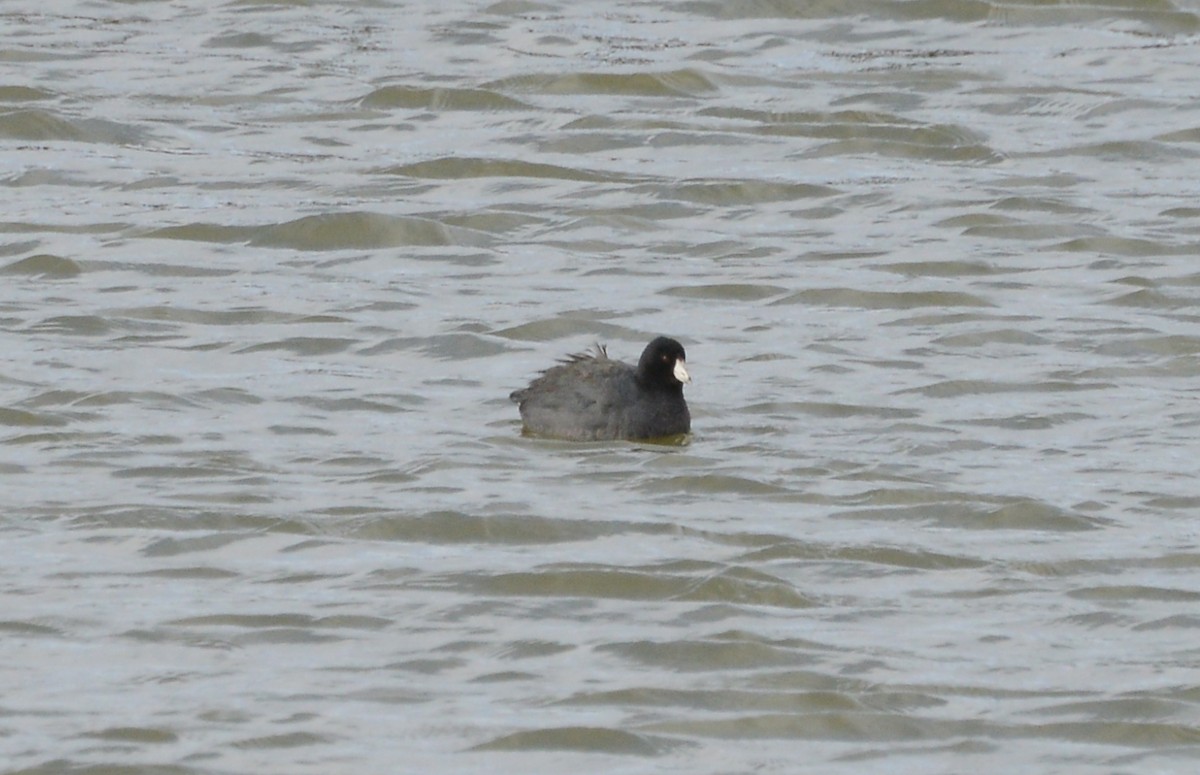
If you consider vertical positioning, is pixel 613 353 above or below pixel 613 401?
below

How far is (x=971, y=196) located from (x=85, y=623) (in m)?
9.33

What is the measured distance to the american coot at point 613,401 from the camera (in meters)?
12.7

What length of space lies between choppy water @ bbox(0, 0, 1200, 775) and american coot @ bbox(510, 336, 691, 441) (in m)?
0.13

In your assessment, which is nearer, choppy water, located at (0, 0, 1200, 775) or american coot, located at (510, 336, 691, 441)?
choppy water, located at (0, 0, 1200, 775)

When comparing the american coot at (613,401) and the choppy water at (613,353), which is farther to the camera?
the american coot at (613,401)

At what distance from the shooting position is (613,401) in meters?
12.8

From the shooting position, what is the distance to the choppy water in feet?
29.7

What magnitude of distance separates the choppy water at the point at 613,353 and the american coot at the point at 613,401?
130mm

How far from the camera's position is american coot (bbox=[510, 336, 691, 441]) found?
12.7 m

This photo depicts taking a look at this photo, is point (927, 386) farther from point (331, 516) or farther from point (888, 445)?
point (331, 516)

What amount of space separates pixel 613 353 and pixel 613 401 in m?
1.71

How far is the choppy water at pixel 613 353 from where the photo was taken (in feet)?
29.7

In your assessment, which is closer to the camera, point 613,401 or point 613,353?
point 613,401

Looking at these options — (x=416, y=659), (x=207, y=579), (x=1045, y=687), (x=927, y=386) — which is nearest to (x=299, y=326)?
(x=927, y=386)
